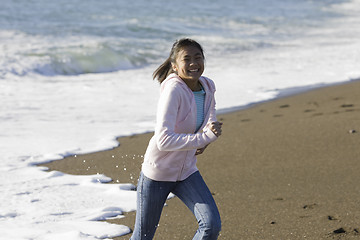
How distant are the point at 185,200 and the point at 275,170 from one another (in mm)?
2778

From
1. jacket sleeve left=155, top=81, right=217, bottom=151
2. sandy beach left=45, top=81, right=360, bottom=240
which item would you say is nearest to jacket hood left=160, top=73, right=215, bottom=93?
jacket sleeve left=155, top=81, right=217, bottom=151

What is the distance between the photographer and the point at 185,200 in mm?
3242

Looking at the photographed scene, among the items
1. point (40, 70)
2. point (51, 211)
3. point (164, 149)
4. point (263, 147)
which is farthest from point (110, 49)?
point (164, 149)

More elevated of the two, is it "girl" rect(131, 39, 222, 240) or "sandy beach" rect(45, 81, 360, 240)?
"girl" rect(131, 39, 222, 240)

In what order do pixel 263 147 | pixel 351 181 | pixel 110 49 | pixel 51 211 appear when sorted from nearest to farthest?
pixel 51 211 → pixel 351 181 → pixel 263 147 → pixel 110 49

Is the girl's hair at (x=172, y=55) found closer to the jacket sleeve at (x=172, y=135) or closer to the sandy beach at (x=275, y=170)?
the jacket sleeve at (x=172, y=135)

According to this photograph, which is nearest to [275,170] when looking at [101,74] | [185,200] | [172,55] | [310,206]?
[310,206]

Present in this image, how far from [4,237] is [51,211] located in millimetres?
644

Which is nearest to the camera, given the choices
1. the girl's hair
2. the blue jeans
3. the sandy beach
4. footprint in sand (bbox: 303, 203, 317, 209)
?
the blue jeans

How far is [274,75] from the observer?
12430mm

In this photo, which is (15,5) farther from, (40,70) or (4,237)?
(4,237)

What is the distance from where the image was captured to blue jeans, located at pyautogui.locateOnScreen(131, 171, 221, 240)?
311 cm

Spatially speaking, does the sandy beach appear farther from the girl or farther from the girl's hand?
the girl's hand

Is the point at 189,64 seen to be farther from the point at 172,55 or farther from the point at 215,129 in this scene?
the point at 215,129
